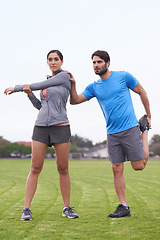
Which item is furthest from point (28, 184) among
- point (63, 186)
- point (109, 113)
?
point (109, 113)

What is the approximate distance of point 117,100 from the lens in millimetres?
4918

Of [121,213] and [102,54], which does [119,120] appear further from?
[121,213]

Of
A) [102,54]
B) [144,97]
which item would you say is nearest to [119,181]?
[144,97]

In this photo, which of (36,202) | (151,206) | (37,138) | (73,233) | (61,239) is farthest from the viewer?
(36,202)

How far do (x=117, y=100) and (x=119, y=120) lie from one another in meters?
0.29

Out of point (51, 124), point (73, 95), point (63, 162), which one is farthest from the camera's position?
point (73, 95)

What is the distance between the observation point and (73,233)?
388cm

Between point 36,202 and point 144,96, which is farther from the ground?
point 144,96

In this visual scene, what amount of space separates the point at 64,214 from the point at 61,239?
130 centimetres

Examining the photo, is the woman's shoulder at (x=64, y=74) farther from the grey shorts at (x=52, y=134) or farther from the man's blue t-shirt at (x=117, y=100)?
the grey shorts at (x=52, y=134)

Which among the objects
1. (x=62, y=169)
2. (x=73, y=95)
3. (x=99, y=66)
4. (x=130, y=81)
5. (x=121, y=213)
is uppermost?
(x=99, y=66)

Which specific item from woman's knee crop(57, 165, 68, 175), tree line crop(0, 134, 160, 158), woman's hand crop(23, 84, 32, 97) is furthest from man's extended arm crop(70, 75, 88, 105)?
tree line crop(0, 134, 160, 158)

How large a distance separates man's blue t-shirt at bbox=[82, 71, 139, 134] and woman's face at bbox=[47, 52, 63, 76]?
67cm

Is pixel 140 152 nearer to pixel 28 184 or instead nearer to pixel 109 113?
pixel 109 113
